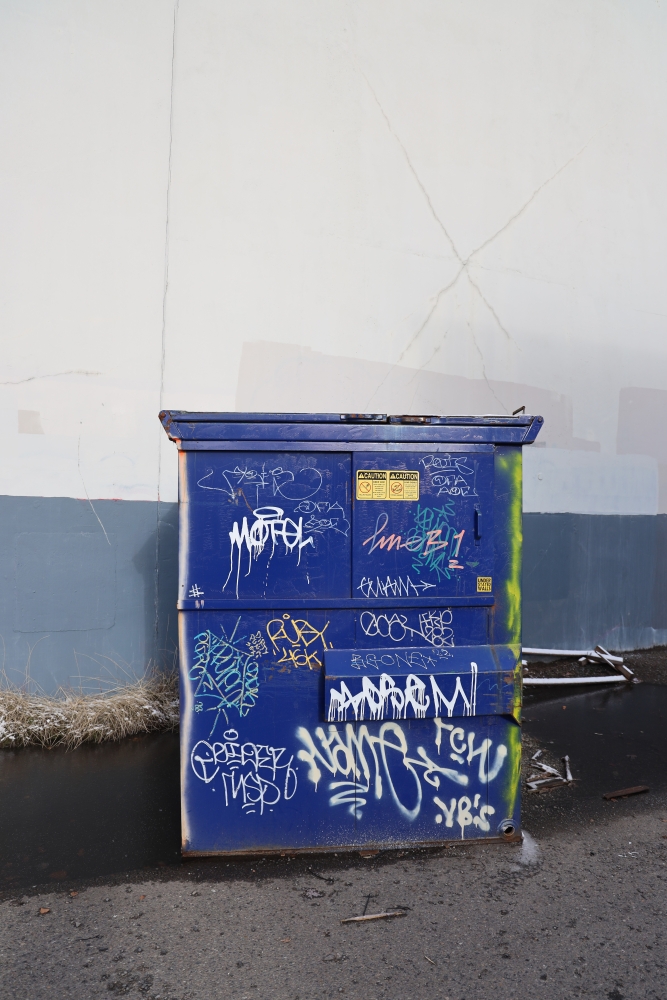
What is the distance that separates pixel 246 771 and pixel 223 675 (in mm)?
482

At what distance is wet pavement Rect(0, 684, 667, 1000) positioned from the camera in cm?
233

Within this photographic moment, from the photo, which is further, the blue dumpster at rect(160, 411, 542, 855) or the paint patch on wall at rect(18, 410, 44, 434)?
the paint patch on wall at rect(18, 410, 44, 434)

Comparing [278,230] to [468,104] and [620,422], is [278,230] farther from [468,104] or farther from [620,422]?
[620,422]

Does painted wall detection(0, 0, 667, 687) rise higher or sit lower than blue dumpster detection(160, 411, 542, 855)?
higher

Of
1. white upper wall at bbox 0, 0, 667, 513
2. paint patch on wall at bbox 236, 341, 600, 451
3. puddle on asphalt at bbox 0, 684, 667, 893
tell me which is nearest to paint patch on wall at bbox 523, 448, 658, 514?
white upper wall at bbox 0, 0, 667, 513

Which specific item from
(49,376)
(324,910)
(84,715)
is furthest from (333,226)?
(324,910)

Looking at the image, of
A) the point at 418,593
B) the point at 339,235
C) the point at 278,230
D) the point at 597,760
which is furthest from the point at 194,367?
the point at 597,760

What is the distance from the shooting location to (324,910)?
2725 mm

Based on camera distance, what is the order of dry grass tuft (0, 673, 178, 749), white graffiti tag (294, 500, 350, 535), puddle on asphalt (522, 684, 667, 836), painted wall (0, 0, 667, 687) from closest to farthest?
white graffiti tag (294, 500, 350, 535) → puddle on asphalt (522, 684, 667, 836) → dry grass tuft (0, 673, 178, 749) → painted wall (0, 0, 667, 687)

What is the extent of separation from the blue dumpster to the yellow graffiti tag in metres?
0.01

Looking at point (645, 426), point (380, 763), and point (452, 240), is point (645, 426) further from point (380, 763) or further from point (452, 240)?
point (380, 763)

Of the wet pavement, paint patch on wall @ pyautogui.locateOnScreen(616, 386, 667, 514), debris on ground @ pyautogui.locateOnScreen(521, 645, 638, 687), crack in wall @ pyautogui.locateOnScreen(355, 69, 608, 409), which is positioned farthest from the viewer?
paint patch on wall @ pyautogui.locateOnScreen(616, 386, 667, 514)

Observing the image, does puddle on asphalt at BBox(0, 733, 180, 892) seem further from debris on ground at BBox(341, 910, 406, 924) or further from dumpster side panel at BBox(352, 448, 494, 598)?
dumpster side panel at BBox(352, 448, 494, 598)

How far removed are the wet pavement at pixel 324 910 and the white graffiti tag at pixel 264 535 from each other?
4.64 ft
